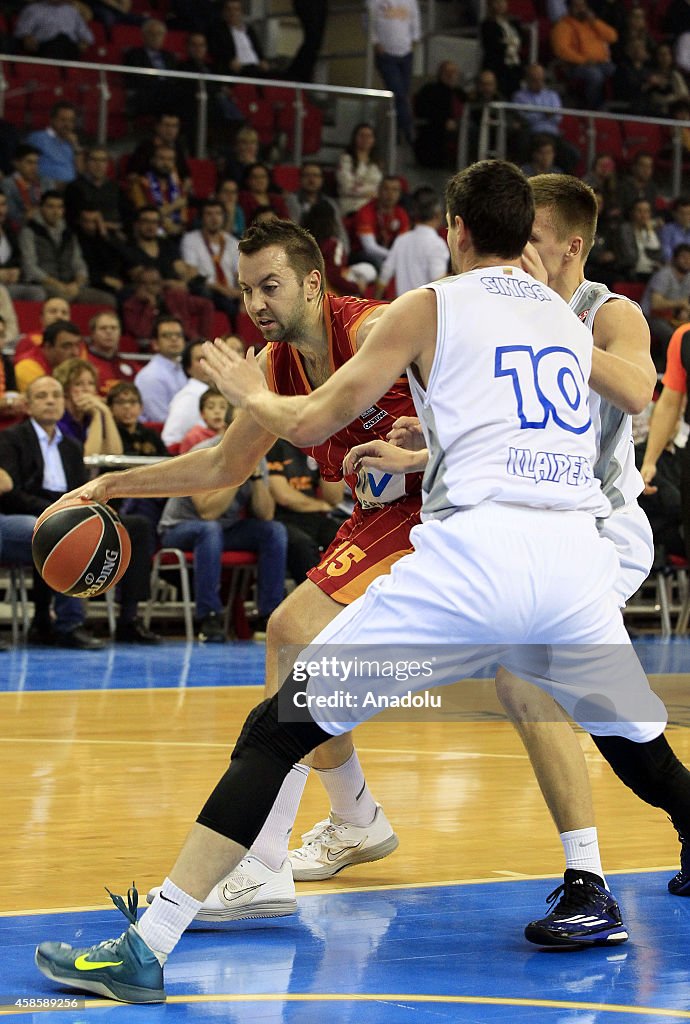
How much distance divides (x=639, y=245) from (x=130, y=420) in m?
7.27

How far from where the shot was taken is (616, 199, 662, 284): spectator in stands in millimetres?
16656

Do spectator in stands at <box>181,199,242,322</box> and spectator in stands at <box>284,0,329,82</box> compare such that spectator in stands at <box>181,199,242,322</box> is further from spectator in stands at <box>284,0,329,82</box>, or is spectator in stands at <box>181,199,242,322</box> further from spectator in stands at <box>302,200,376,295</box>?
spectator in stands at <box>284,0,329,82</box>

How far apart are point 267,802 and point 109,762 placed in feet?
10.8

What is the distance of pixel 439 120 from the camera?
17031 mm

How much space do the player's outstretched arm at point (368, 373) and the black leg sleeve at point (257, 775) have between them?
558 millimetres

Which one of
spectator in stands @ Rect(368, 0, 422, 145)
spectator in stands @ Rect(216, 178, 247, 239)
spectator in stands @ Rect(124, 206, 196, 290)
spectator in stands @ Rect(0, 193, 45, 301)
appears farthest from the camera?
spectator in stands @ Rect(368, 0, 422, 145)

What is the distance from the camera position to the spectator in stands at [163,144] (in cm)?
1412

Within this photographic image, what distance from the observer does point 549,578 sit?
11.0 ft

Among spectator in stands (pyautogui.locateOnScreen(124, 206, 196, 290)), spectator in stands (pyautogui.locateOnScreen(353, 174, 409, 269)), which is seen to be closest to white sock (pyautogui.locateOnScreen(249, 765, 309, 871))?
spectator in stands (pyautogui.locateOnScreen(124, 206, 196, 290))

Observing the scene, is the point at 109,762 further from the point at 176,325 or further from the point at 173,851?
the point at 176,325

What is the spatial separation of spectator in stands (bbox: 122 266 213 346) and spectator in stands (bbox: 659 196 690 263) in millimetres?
5753

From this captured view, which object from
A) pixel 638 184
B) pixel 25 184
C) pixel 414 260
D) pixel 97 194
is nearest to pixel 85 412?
pixel 25 184

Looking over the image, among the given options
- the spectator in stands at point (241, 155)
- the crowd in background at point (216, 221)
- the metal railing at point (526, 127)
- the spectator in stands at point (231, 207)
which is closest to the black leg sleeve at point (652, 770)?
the crowd in background at point (216, 221)

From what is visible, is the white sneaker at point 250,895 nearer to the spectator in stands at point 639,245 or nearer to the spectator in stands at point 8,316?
the spectator in stands at point 8,316
